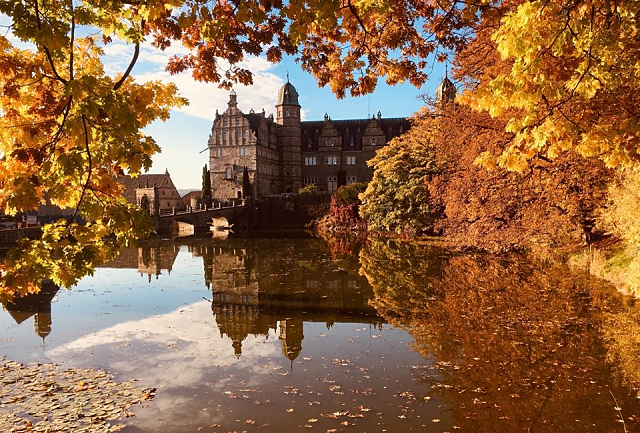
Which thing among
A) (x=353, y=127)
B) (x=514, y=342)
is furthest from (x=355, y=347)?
(x=353, y=127)

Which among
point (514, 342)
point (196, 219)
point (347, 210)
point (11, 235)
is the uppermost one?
point (347, 210)

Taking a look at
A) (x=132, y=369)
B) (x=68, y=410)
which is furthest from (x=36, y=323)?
(x=68, y=410)

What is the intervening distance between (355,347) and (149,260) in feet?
57.1

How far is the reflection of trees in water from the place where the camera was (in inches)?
255

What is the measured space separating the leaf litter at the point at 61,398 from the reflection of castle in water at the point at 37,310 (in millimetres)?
2622

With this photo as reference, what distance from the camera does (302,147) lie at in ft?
210

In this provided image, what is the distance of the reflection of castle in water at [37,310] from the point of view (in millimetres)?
11030

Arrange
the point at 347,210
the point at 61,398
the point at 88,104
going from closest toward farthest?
1. the point at 88,104
2. the point at 61,398
3. the point at 347,210

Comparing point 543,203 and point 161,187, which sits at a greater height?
point 161,187

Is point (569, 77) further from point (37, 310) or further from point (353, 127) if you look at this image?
point (353, 127)

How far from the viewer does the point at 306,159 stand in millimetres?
63812

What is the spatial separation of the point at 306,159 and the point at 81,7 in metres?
60.6

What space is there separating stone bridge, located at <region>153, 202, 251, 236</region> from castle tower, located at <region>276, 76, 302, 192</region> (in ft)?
45.2

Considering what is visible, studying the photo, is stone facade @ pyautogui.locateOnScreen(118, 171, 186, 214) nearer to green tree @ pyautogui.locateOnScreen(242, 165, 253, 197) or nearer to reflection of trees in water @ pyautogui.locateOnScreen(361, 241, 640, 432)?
green tree @ pyautogui.locateOnScreen(242, 165, 253, 197)
